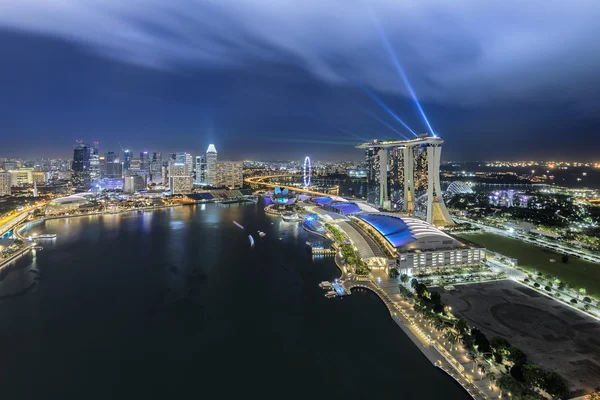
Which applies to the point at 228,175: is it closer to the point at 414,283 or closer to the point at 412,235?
the point at 412,235

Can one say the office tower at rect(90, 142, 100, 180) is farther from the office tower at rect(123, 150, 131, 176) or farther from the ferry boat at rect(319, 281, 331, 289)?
the ferry boat at rect(319, 281, 331, 289)

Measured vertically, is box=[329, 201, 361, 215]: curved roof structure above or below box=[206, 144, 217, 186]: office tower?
below

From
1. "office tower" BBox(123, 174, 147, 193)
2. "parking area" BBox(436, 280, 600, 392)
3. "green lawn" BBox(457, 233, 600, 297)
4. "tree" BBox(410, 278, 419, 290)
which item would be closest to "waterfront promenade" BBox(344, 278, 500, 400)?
"tree" BBox(410, 278, 419, 290)

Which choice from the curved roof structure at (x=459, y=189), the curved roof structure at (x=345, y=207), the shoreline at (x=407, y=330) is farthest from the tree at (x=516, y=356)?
the curved roof structure at (x=459, y=189)

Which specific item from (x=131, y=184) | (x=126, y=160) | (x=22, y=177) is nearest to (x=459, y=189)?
(x=131, y=184)

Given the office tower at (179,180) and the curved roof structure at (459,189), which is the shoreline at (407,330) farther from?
the curved roof structure at (459,189)

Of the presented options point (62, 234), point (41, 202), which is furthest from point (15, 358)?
point (41, 202)
